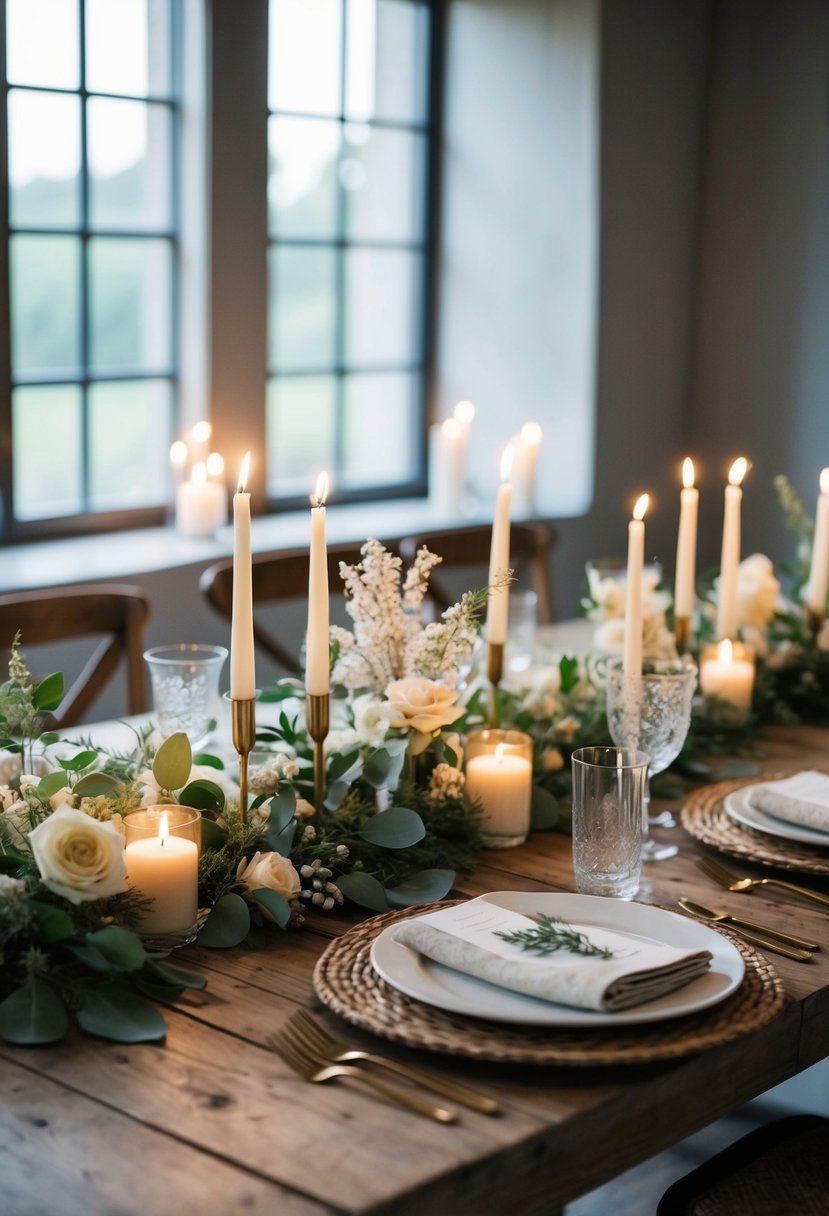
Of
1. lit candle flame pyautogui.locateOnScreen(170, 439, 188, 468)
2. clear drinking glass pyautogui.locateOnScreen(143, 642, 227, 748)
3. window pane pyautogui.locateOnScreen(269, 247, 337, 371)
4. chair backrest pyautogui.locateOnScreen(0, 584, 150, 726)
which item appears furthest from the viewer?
window pane pyautogui.locateOnScreen(269, 247, 337, 371)

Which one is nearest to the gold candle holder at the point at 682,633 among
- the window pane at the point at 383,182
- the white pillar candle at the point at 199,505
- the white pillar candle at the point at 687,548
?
the white pillar candle at the point at 687,548

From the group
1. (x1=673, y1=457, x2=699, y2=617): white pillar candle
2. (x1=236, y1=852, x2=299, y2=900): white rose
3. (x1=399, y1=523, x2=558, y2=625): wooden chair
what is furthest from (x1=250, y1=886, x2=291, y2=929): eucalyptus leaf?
(x1=399, y1=523, x2=558, y2=625): wooden chair

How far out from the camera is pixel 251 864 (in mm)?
1263

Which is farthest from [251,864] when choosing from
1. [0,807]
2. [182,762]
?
[0,807]

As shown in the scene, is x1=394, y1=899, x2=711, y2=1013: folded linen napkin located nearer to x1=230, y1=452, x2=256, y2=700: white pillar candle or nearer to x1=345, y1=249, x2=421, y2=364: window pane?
x1=230, y1=452, x2=256, y2=700: white pillar candle

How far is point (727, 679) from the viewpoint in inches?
76.4

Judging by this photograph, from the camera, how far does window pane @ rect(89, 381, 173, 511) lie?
3557mm

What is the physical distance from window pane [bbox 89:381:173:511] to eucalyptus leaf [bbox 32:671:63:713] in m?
2.28

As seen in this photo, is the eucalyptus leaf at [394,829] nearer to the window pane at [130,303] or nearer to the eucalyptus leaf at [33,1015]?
the eucalyptus leaf at [33,1015]

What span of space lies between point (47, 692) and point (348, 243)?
2893 mm

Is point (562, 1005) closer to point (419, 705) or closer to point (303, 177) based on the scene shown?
point (419, 705)

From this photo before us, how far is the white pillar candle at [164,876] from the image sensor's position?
1159mm

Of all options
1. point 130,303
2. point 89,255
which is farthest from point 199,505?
point 89,255

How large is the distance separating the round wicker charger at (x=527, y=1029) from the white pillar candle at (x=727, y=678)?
83 cm
